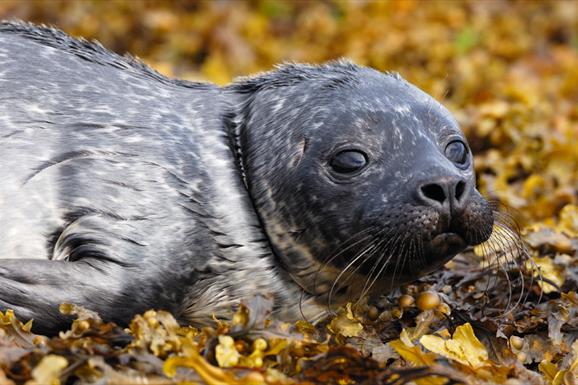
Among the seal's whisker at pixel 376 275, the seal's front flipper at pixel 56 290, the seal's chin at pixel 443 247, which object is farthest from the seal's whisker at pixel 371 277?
the seal's front flipper at pixel 56 290

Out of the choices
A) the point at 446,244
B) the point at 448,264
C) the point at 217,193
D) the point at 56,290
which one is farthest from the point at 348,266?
the point at 448,264

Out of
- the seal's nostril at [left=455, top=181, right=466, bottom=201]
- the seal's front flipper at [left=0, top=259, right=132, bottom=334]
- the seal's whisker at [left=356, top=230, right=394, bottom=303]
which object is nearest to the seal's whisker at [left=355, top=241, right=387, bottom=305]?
the seal's whisker at [left=356, top=230, right=394, bottom=303]

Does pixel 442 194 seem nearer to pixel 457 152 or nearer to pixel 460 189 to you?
pixel 460 189

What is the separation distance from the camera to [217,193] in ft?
→ 12.3

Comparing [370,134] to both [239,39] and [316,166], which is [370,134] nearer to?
[316,166]

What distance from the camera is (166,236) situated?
3.56m

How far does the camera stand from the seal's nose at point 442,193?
3441 millimetres

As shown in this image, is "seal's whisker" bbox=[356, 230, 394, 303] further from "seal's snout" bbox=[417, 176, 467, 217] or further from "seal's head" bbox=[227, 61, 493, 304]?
"seal's snout" bbox=[417, 176, 467, 217]

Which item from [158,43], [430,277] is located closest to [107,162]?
[430,277]

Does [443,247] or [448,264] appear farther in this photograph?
[448,264]

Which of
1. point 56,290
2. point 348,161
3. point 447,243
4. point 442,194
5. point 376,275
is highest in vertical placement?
point 348,161

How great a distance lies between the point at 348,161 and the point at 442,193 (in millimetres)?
369

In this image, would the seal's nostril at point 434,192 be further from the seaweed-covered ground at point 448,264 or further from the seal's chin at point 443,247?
the seaweed-covered ground at point 448,264

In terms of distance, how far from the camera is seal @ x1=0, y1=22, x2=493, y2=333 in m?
3.45
